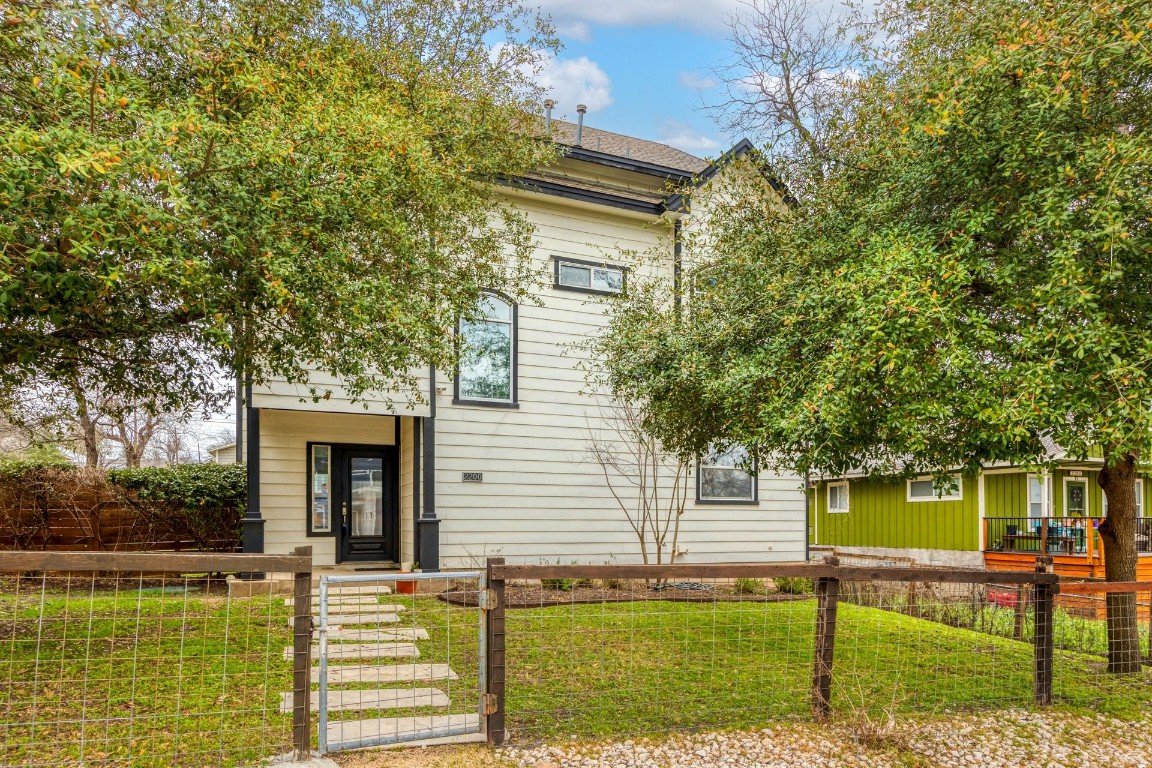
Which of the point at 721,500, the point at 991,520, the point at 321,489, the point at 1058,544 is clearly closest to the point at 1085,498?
the point at 991,520

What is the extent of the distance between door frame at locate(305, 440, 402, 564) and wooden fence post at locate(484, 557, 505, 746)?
7.17m

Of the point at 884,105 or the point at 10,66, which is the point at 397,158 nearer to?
the point at 10,66

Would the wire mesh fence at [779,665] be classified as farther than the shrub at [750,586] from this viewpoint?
No

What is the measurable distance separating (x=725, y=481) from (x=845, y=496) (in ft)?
39.2

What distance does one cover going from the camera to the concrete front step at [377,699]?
482 centimetres

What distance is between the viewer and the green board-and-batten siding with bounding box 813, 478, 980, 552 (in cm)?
1848

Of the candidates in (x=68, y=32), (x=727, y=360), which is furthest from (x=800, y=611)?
(x=68, y=32)

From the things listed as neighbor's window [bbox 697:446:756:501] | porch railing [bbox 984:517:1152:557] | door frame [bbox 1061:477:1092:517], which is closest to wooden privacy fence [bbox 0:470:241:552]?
neighbor's window [bbox 697:446:756:501]

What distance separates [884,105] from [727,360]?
8.39 feet

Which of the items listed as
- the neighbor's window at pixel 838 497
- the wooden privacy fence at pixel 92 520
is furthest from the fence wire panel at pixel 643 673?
the neighbor's window at pixel 838 497

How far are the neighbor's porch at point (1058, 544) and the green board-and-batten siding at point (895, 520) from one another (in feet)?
2.96

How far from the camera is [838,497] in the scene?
2297 centimetres

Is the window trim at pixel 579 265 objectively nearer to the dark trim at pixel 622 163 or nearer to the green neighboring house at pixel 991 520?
the dark trim at pixel 622 163

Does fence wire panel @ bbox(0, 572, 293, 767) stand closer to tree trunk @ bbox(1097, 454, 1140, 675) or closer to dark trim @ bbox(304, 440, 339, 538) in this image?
dark trim @ bbox(304, 440, 339, 538)
